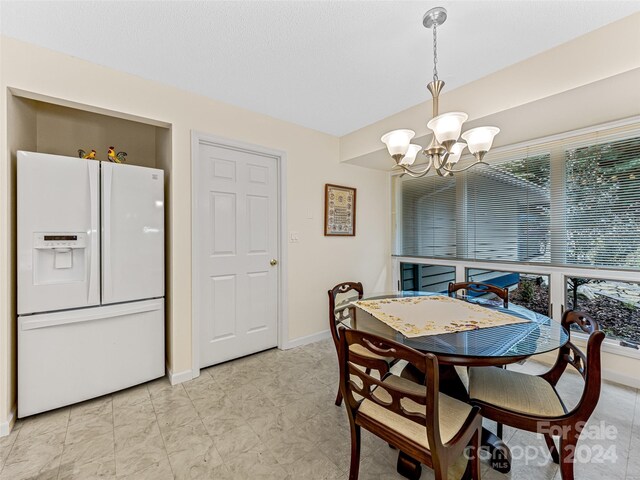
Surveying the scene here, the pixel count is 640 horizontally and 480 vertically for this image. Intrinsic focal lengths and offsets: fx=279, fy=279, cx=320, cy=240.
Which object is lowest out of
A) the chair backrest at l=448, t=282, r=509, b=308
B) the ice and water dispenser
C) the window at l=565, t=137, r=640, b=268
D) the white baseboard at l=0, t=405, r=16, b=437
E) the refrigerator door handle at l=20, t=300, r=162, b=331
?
the white baseboard at l=0, t=405, r=16, b=437

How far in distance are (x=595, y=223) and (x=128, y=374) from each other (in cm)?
405

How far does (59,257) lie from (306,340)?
91.0 inches

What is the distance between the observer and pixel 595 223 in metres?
2.40

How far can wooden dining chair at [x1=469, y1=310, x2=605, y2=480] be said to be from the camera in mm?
1142

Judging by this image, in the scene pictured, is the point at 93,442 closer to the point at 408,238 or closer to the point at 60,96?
the point at 60,96

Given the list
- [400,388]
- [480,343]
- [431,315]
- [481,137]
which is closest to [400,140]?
[481,137]

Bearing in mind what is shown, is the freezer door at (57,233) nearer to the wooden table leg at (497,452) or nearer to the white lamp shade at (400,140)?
the white lamp shade at (400,140)

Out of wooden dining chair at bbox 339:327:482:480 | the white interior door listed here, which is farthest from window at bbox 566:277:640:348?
the white interior door

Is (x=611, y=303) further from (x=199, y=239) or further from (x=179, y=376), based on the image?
(x=179, y=376)

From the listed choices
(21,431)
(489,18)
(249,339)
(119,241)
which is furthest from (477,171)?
(21,431)

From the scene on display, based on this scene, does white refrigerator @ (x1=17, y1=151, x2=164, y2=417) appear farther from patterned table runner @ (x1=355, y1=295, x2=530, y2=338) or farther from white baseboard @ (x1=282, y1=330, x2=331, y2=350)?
patterned table runner @ (x1=355, y1=295, x2=530, y2=338)

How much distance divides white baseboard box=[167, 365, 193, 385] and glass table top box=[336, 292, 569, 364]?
5.21 ft

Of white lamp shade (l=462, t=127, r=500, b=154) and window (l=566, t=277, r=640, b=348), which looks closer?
white lamp shade (l=462, t=127, r=500, b=154)

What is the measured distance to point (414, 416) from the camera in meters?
1.06
